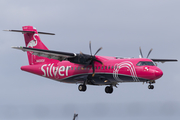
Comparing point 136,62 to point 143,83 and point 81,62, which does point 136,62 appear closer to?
point 143,83

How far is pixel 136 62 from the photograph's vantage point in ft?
89.4

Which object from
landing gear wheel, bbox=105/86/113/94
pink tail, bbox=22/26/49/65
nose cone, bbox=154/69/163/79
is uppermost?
pink tail, bbox=22/26/49/65

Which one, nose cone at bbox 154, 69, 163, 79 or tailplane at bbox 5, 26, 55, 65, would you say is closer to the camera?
nose cone at bbox 154, 69, 163, 79

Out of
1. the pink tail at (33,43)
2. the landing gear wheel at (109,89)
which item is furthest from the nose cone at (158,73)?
the pink tail at (33,43)

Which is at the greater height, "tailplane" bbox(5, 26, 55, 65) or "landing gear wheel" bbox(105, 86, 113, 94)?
"tailplane" bbox(5, 26, 55, 65)

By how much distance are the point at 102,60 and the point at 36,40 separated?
358 inches

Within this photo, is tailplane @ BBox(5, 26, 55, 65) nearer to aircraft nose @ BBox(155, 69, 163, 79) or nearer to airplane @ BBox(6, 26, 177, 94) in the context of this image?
airplane @ BBox(6, 26, 177, 94)

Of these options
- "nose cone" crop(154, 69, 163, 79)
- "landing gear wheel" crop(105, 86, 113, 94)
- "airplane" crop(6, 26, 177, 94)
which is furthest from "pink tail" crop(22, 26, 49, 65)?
"nose cone" crop(154, 69, 163, 79)

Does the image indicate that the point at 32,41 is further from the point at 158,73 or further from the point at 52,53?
the point at 158,73

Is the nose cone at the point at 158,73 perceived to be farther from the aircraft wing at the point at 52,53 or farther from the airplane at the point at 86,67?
the aircraft wing at the point at 52,53

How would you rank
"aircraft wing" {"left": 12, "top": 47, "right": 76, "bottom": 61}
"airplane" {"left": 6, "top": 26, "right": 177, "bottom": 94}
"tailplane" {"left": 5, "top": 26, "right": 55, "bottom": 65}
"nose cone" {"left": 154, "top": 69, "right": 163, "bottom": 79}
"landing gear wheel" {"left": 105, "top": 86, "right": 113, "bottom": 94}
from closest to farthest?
"nose cone" {"left": 154, "top": 69, "right": 163, "bottom": 79} < "airplane" {"left": 6, "top": 26, "right": 177, "bottom": 94} < "aircraft wing" {"left": 12, "top": 47, "right": 76, "bottom": 61} < "landing gear wheel" {"left": 105, "top": 86, "right": 113, "bottom": 94} < "tailplane" {"left": 5, "top": 26, "right": 55, "bottom": 65}

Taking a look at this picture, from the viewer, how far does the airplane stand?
26.9m

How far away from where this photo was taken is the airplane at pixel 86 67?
1060 inches

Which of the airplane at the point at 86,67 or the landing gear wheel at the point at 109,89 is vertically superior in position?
the airplane at the point at 86,67
